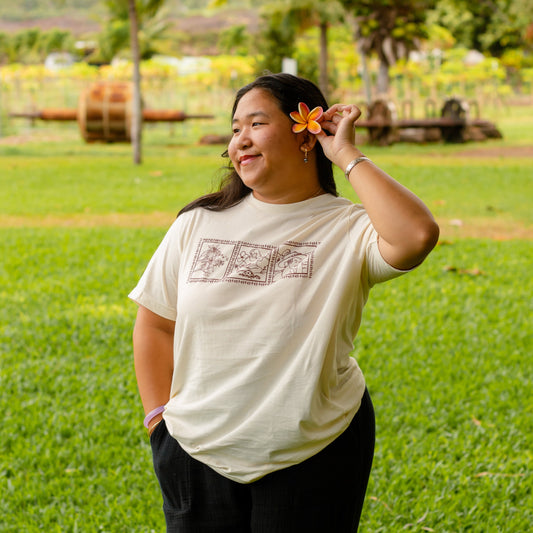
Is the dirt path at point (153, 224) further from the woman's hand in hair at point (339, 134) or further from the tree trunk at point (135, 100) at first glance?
the woman's hand in hair at point (339, 134)

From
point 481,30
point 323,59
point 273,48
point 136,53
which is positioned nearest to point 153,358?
point 136,53

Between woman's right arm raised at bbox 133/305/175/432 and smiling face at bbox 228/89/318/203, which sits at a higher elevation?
smiling face at bbox 228/89/318/203

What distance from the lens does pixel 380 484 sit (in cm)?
320

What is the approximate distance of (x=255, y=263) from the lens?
1.75m

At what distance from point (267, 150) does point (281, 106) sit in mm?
109

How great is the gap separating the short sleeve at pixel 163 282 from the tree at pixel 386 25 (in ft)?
78.1

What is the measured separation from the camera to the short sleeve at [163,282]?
6.25 feet

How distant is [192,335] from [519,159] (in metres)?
15.0

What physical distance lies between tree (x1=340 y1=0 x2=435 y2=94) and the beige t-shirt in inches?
940

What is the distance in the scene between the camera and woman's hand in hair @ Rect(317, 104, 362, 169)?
69.2 inches

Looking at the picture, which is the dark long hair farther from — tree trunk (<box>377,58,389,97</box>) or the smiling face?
tree trunk (<box>377,58,389,97</box>)

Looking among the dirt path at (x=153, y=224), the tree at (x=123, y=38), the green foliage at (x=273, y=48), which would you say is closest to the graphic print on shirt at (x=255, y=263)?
the dirt path at (x=153, y=224)

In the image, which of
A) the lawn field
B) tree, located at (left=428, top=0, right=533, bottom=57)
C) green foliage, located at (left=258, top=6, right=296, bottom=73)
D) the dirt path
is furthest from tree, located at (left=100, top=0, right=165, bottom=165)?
tree, located at (left=428, top=0, right=533, bottom=57)

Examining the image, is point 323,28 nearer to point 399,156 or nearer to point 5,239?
point 399,156
